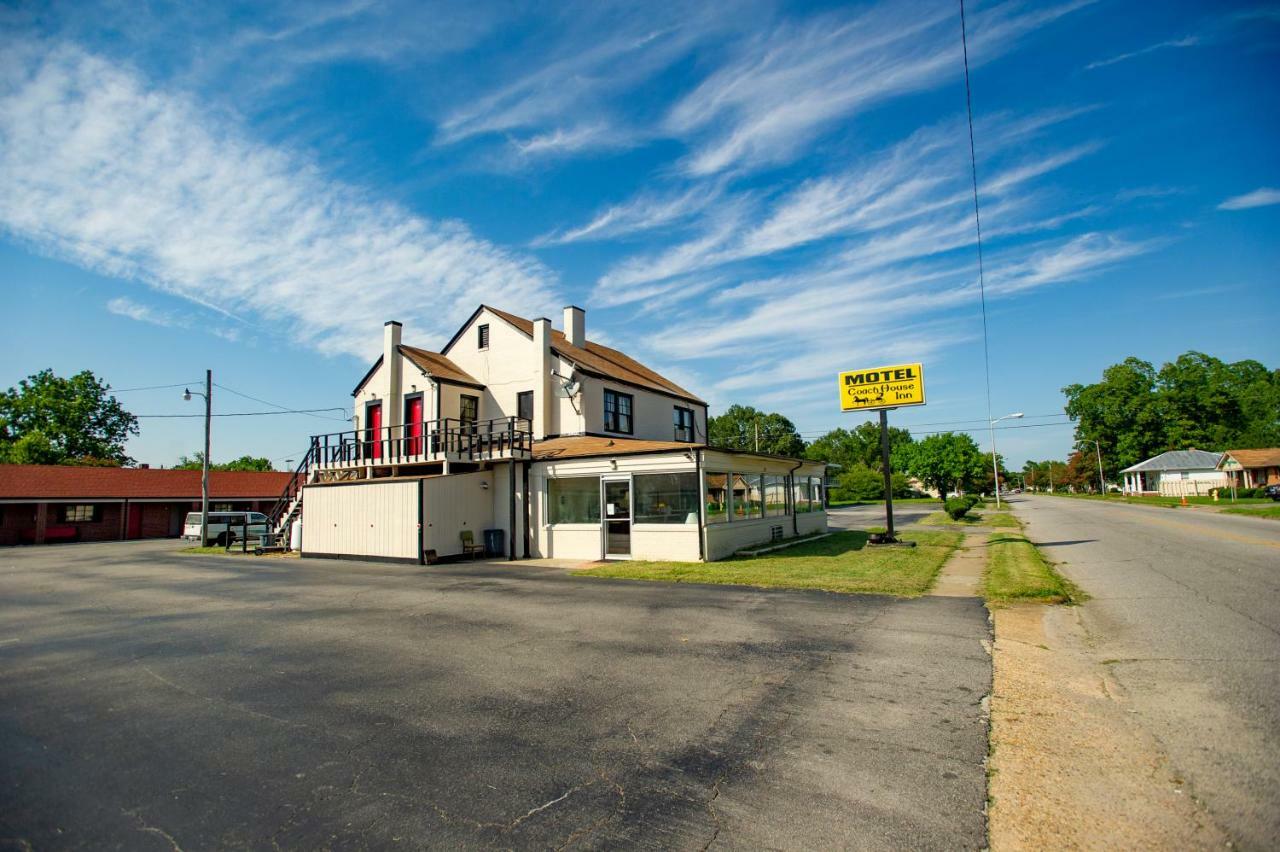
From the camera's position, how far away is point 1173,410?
3159 inches

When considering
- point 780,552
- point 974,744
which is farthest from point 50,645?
point 780,552

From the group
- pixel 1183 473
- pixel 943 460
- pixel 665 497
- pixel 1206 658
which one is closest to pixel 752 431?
pixel 943 460

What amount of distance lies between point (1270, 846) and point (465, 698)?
5.90 m

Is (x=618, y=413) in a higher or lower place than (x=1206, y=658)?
higher

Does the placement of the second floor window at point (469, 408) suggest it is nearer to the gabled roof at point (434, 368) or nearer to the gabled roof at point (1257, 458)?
the gabled roof at point (434, 368)

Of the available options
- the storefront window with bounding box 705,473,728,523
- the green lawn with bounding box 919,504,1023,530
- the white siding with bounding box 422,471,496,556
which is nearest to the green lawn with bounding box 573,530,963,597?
the storefront window with bounding box 705,473,728,523

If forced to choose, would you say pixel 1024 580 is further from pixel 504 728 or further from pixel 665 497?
pixel 504 728

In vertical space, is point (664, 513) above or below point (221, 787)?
above

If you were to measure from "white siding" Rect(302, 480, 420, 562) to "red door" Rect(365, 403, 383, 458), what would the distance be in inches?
159

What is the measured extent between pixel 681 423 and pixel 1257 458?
69319mm

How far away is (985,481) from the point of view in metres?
110

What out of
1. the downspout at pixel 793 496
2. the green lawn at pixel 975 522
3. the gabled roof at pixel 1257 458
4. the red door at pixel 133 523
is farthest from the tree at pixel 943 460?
the red door at pixel 133 523

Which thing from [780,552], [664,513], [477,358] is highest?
[477,358]

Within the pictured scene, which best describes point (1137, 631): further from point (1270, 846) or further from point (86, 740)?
point (86, 740)
